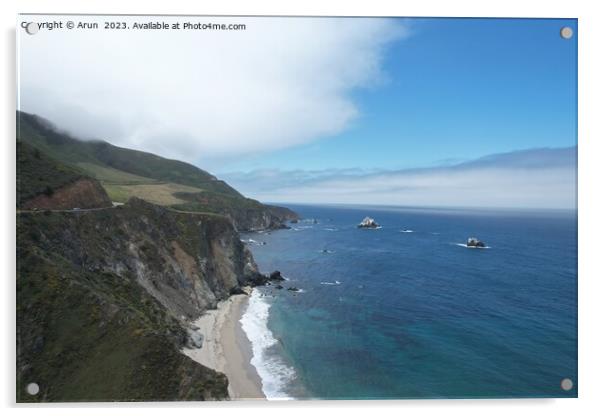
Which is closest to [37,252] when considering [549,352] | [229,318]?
[229,318]

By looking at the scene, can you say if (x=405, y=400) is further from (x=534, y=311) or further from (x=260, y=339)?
(x=534, y=311)

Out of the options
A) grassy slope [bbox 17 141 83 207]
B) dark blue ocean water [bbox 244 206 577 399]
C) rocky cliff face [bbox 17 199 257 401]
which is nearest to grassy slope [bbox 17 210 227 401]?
rocky cliff face [bbox 17 199 257 401]

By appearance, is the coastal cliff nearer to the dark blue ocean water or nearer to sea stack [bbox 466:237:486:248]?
the dark blue ocean water

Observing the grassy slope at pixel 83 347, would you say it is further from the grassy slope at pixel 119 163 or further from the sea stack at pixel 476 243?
the sea stack at pixel 476 243

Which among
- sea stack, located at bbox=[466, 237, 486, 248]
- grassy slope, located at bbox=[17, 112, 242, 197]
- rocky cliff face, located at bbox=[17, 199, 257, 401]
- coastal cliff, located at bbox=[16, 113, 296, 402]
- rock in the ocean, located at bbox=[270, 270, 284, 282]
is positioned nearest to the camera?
rocky cliff face, located at bbox=[17, 199, 257, 401]

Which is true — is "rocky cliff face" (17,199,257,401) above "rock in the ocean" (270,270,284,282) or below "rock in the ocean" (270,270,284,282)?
above

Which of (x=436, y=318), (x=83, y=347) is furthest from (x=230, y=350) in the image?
(x=436, y=318)

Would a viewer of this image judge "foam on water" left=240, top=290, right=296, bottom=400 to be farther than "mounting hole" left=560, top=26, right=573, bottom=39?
Yes
